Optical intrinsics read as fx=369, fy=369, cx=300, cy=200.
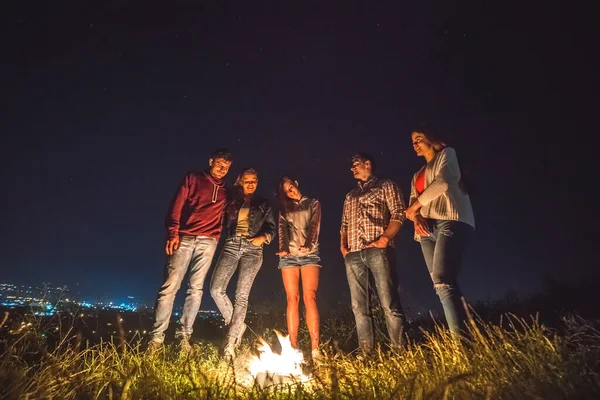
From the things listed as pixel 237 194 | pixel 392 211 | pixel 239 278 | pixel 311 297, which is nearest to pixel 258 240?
pixel 239 278

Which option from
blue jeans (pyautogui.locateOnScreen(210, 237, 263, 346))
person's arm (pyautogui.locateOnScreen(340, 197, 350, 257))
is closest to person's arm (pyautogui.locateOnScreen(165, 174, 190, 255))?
blue jeans (pyautogui.locateOnScreen(210, 237, 263, 346))

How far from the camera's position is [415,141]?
4.38m

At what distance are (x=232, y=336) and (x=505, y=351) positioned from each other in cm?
306

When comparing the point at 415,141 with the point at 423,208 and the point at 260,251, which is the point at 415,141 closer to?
the point at 423,208

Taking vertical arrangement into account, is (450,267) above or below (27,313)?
below

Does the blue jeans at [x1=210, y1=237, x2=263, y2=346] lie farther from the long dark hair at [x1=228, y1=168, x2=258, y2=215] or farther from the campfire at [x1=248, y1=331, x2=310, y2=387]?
the campfire at [x1=248, y1=331, x2=310, y2=387]

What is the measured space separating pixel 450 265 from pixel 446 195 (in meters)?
0.75

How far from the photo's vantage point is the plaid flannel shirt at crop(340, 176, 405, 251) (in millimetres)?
4434

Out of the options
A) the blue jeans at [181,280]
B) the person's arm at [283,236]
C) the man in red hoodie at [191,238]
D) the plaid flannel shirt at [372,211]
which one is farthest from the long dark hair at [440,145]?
the blue jeans at [181,280]

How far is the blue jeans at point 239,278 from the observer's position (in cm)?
459

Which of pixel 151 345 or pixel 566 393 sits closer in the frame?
pixel 566 393

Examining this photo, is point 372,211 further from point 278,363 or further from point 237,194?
point 278,363

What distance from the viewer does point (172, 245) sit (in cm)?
454

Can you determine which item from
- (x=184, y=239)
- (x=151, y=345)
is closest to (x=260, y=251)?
(x=184, y=239)
